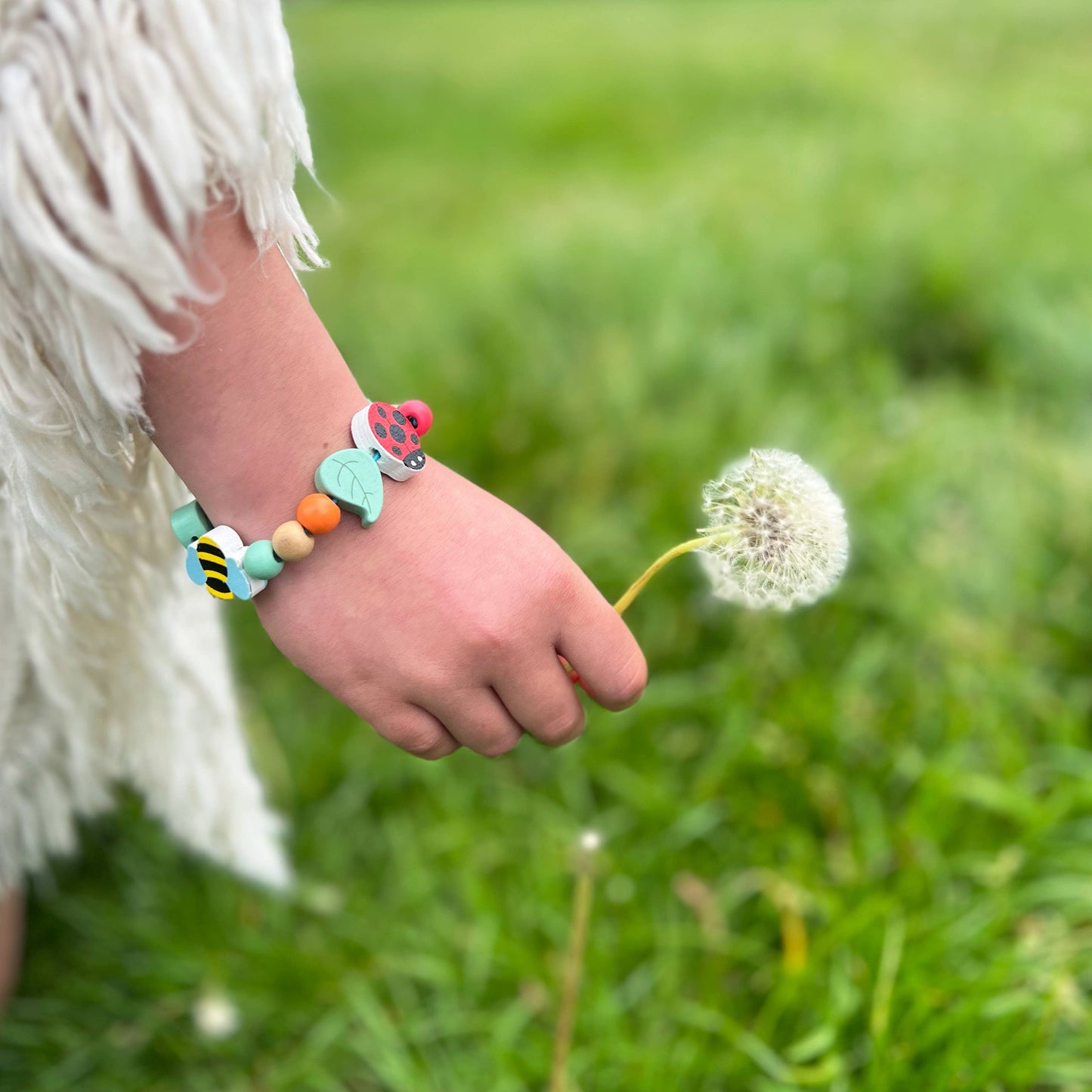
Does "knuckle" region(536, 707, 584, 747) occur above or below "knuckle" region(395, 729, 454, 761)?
below

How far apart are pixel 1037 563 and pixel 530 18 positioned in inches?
202

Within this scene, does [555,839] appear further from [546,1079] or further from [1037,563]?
[1037,563]

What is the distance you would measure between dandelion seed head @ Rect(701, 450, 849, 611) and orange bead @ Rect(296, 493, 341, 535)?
244 millimetres

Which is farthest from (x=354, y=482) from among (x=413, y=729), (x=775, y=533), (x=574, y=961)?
(x=574, y=961)

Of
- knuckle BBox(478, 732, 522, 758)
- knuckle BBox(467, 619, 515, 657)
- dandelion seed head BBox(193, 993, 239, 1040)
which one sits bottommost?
dandelion seed head BBox(193, 993, 239, 1040)

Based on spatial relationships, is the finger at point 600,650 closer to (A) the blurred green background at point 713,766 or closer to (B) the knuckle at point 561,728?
(B) the knuckle at point 561,728

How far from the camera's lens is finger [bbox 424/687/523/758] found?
2.05ft

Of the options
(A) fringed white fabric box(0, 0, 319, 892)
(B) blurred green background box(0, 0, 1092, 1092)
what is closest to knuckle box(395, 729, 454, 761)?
(A) fringed white fabric box(0, 0, 319, 892)

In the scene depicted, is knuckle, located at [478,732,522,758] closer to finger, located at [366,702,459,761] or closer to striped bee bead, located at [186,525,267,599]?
finger, located at [366,702,459,761]

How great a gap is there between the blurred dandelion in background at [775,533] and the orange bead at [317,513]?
202 mm

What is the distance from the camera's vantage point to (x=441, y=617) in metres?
0.60

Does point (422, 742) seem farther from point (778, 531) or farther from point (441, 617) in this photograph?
point (778, 531)

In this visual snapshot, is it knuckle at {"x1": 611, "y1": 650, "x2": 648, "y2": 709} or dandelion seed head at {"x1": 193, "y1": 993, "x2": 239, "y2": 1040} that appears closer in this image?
knuckle at {"x1": 611, "y1": 650, "x2": 648, "y2": 709}

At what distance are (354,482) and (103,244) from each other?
19cm
